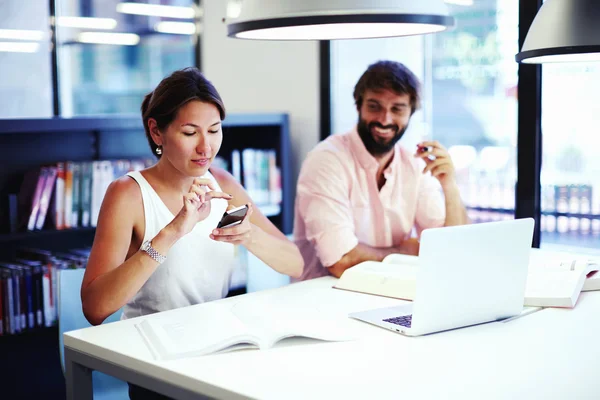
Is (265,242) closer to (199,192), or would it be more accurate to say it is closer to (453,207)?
(199,192)

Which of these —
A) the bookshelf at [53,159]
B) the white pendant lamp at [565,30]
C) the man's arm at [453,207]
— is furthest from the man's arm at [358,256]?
the bookshelf at [53,159]

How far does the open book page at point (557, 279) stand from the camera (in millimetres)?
2023

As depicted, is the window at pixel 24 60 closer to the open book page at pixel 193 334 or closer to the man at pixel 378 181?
the man at pixel 378 181

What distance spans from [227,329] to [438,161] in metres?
1.37

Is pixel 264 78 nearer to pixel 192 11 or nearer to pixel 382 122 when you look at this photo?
pixel 192 11

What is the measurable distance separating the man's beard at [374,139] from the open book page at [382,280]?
2.08 ft

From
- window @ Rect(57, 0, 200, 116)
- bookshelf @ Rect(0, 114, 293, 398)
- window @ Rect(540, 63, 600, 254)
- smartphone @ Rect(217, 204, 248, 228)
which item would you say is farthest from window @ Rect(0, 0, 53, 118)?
window @ Rect(540, 63, 600, 254)

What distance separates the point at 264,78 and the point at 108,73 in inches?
44.3

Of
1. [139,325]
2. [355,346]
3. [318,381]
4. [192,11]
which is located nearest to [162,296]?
[139,325]

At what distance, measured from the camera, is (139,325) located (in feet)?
5.96

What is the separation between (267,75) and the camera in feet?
14.1

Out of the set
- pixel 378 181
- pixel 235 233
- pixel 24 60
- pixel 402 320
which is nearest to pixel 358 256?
pixel 378 181

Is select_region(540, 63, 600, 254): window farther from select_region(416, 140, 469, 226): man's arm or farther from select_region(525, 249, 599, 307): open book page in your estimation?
select_region(525, 249, 599, 307): open book page

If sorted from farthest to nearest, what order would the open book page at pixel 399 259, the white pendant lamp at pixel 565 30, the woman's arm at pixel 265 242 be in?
the open book page at pixel 399 259 < the woman's arm at pixel 265 242 < the white pendant lamp at pixel 565 30
